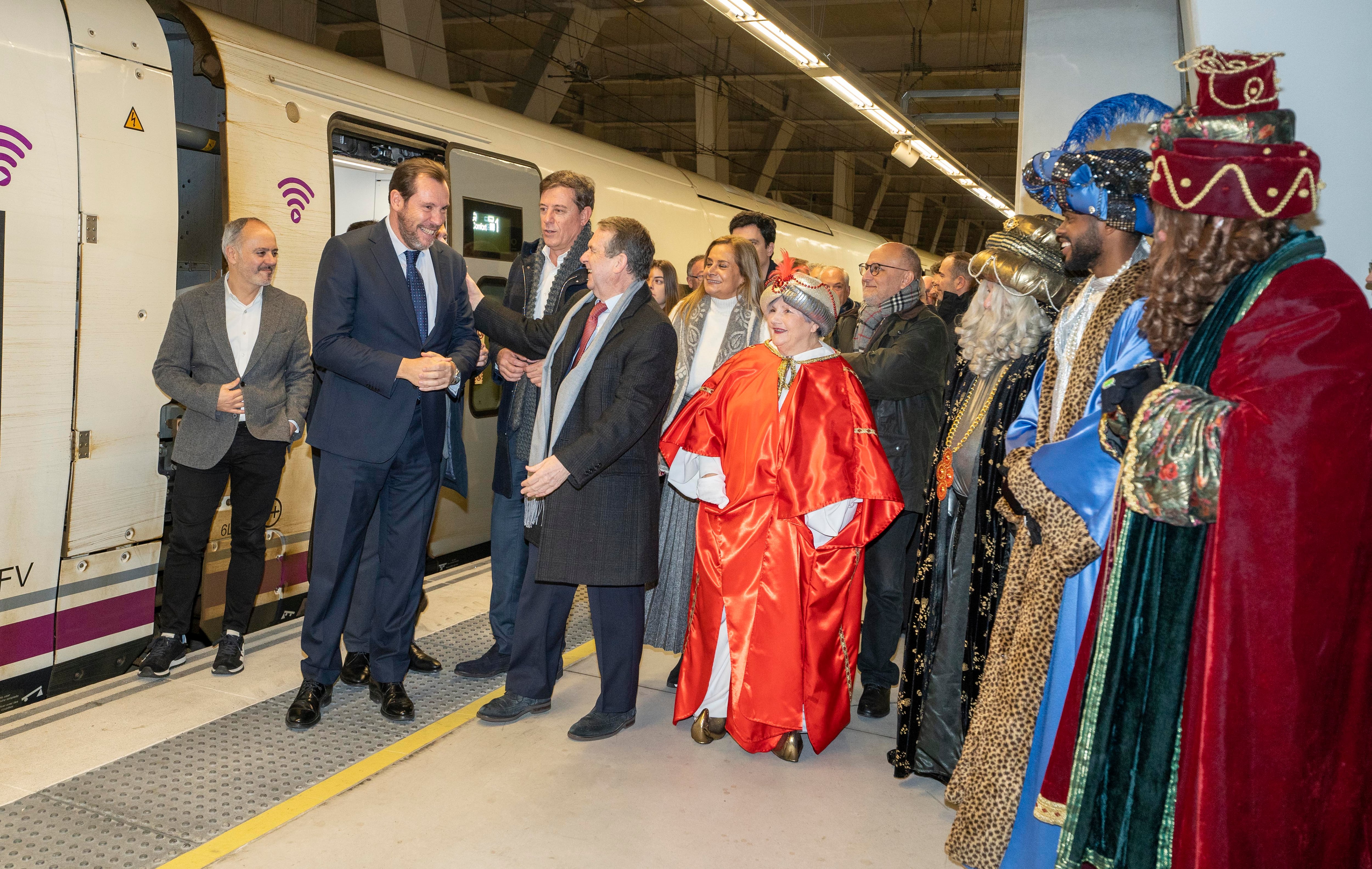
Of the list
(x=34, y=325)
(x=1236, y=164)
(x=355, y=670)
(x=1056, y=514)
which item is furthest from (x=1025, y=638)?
(x=34, y=325)

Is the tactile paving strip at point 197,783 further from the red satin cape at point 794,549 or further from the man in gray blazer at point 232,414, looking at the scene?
the red satin cape at point 794,549

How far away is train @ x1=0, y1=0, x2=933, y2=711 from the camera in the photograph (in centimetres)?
332

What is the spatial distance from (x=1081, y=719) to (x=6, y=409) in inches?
132

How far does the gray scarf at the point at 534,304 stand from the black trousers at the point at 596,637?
537 mm

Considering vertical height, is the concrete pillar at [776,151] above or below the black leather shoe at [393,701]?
above

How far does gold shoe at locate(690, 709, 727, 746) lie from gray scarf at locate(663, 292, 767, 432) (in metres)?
1.19

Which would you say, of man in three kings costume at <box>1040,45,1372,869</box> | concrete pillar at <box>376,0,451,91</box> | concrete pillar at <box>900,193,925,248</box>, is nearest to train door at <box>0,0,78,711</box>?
man in three kings costume at <box>1040,45,1372,869</box>

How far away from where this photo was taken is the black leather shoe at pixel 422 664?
4180mm

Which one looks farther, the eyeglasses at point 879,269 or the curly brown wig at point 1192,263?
the eyeglasses at point 879,269

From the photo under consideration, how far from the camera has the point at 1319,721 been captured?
1659mm

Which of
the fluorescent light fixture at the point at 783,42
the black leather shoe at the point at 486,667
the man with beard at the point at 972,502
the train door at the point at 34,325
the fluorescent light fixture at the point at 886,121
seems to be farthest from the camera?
the fluorescent light fixture at the point at 886,121

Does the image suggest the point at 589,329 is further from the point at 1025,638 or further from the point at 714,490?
the point at 1025,638

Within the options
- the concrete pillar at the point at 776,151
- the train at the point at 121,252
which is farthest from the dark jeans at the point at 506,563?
the concrete pillar at the point at 776,151

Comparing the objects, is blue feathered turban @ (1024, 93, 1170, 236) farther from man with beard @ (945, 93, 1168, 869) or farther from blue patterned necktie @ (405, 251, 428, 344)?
blue patterned necktie @ (405, 251, 428, 344)
